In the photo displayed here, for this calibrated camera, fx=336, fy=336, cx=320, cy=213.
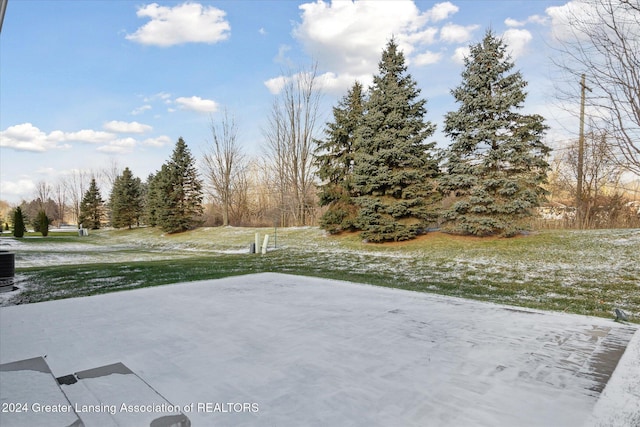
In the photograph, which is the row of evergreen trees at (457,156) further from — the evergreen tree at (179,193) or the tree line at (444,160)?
the evergreen tree at (179,193)

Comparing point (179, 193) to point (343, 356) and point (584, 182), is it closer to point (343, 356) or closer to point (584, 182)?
point (584, 182)

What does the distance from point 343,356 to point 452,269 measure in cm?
790

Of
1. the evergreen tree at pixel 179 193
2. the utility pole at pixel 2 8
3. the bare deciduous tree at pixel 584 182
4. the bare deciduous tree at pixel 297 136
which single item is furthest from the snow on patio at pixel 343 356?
the evergreen tree at pixel 179 193

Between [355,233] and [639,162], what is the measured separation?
13820 millimetres

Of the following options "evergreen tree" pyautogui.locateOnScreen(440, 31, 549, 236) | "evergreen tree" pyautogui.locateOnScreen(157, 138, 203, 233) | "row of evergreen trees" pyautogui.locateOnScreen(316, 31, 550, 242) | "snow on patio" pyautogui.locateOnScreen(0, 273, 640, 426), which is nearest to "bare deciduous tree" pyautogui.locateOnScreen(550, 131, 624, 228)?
"row of evergreen trees" pyautogui.locateOnScreen(316, 31, 550, 242)

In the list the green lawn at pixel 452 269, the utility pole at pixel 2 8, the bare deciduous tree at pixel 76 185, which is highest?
the bare deciduous tree at pixel 76 185

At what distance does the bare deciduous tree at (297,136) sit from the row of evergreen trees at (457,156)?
9138 millimetres

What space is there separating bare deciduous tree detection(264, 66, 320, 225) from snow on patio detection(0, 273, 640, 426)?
20.9 meters

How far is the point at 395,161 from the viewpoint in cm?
1443

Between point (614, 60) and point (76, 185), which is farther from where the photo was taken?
point (76, 185)

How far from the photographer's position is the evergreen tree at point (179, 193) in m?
26.8

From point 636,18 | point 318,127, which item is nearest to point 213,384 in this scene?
point 636,18

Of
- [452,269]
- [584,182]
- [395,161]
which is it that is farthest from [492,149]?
[584,182]

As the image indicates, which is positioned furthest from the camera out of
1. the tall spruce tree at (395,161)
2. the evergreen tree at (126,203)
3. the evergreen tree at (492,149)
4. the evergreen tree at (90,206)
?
the evergreen tree at (90,206)
